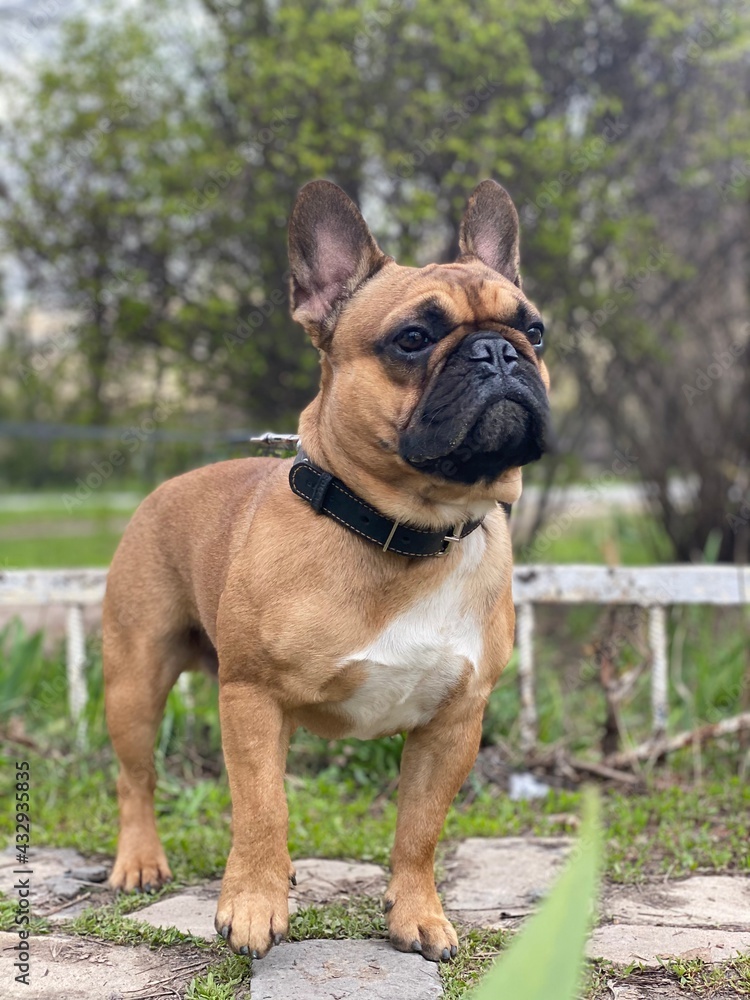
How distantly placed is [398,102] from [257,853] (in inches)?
204

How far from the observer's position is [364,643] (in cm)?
262

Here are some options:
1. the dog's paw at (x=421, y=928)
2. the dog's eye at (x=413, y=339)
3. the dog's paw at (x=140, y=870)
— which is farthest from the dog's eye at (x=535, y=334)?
the dog's paw at (x=140, y=870)

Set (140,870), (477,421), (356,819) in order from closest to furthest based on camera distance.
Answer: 1. (477,421)
2. (140,870)
3. (356,819)

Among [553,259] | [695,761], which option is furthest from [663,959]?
[553,259]

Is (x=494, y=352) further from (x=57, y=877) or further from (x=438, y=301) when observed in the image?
(x=57, y=877)

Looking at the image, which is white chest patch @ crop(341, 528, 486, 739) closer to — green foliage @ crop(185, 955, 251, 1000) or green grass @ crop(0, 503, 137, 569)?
green foliage @ crop(185, 955, 251, 1000)

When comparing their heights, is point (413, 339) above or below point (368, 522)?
above

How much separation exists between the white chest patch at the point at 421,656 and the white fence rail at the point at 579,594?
223cm

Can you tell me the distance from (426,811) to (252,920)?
1.86 feet

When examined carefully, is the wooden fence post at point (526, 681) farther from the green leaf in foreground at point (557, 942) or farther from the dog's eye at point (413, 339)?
the green leaf in foreground at point (557, 942)

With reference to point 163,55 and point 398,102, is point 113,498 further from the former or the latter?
point 398,102

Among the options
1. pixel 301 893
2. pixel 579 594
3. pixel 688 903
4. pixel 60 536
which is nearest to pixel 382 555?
pixel 301 893

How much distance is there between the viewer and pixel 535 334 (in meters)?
2.87

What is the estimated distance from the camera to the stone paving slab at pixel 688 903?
3061 mm
